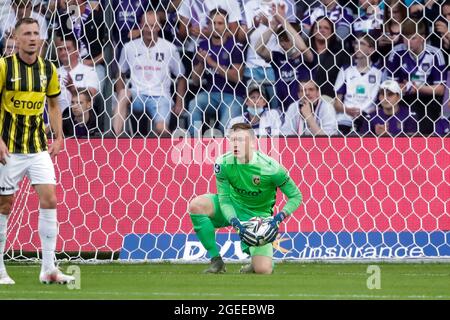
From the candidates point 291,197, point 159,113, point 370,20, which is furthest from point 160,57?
point 291,197

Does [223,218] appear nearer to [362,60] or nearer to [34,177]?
[34,177]

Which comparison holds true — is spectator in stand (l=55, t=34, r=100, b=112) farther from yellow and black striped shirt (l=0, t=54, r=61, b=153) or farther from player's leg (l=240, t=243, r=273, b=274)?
yellow and black striped shirt (l=0, t=54, r=61, b=153)

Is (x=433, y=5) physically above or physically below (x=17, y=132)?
above

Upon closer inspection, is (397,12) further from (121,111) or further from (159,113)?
(121,111)

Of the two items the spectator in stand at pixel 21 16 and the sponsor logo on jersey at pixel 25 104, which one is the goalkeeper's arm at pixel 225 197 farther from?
the spectator in stand at pixel 21 16

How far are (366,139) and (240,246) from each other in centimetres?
153

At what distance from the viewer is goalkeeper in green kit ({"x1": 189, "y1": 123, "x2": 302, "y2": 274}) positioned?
9.04 meters

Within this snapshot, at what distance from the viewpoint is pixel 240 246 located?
10414mm

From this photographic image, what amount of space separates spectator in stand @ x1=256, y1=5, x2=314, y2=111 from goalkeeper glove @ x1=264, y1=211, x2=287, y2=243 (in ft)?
8.75

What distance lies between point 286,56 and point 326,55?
403mm

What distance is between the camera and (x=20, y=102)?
8000 mm

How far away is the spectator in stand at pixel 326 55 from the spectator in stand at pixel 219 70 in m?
0.75
